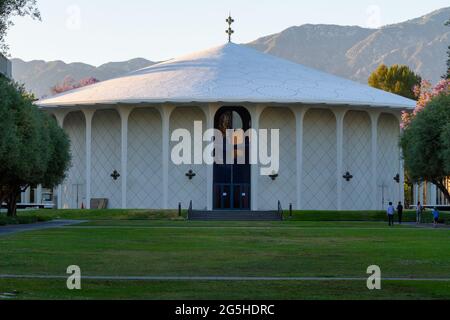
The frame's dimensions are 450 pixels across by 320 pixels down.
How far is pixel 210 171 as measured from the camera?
7194cm

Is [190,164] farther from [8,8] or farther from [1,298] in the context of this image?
[1,298]

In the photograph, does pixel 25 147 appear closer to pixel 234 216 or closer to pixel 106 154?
pixel 234 216

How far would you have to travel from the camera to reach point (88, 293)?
17.4 meters

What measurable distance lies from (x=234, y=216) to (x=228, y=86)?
11.9 m

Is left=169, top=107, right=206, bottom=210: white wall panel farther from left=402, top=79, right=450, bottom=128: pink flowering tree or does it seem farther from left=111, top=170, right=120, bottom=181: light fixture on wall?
left=402, top=79, right=450, bottom=128: pink flowering tree

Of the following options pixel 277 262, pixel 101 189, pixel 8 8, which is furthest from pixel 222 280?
pixel 101 189

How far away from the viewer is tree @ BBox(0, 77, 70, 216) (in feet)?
140

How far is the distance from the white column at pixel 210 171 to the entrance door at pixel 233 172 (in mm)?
1564

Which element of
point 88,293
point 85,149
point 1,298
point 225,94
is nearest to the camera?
point 1,298

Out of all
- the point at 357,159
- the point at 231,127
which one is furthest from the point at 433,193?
the point at 231,127

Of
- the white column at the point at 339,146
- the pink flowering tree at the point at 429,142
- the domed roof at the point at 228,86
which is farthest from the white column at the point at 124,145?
the pink flowering tree at the point at 429,142

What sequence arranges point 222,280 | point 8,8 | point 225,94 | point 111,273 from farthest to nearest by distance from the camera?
point 225,94
point 8,8
point 111,273
point 222,280

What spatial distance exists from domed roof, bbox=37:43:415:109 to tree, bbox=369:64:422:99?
46.0 meters

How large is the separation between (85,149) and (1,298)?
60573mm
